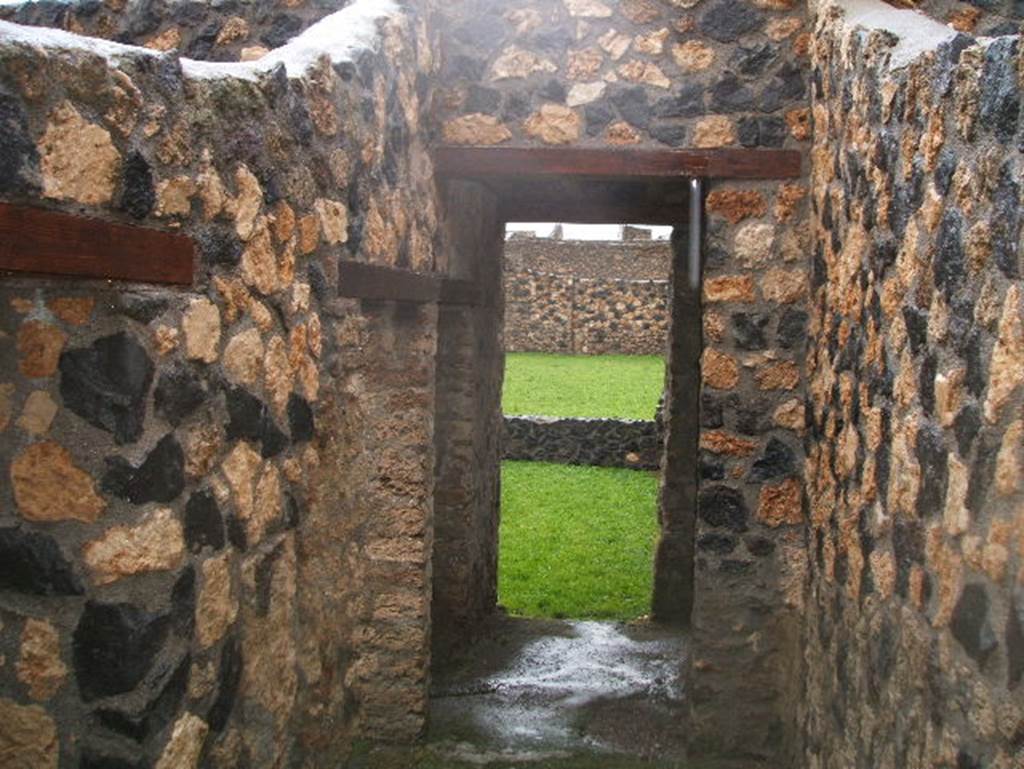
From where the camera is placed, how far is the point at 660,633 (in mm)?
7059

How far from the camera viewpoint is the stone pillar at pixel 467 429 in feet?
19.6

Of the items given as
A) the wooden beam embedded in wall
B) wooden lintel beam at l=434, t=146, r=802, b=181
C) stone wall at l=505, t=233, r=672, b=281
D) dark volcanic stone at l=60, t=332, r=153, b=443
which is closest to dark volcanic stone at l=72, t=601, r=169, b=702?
dark volcanic stone at l=60, t=332, r=153, b=443

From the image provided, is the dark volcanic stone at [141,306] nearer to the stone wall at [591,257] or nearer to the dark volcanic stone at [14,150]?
the dark volcanic stone at [14,150]

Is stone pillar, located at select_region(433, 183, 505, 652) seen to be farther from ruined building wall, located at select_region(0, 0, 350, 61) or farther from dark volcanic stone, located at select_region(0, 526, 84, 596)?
dark volcanic stone, located at select_region(0, 526, 84, 596)

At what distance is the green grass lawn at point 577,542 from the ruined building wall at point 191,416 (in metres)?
4.23

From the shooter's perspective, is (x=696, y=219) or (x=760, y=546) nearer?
(x=760, y=546)

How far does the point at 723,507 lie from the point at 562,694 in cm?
177

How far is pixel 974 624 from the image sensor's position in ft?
7.04

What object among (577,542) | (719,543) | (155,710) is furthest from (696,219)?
(577,542)

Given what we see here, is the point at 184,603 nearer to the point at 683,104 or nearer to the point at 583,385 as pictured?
the point at 683,104

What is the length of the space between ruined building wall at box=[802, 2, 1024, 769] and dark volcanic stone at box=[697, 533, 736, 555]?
52cm

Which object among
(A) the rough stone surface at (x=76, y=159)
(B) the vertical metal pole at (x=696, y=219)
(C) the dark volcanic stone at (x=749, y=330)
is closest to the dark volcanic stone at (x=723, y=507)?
(C) the dark volcanic stone at (x=749, y=330)

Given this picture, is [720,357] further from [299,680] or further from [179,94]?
[179,94]

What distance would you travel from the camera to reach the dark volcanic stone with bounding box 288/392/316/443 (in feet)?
9.92
